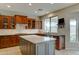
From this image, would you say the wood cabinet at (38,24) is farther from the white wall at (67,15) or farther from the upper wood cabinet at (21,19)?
the upper wood cabinet at (21,19)

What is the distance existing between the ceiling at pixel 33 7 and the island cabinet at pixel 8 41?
2.29 feet

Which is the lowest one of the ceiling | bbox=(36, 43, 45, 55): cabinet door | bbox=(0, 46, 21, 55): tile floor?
bbox=(0, 46, 21, 55): tile floor

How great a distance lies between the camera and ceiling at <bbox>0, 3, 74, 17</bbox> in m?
2.45

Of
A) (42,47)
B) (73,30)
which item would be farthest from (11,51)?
(73,30)

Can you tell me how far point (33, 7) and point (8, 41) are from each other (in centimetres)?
112

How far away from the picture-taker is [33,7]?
2.58 meters

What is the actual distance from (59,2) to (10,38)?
153cm

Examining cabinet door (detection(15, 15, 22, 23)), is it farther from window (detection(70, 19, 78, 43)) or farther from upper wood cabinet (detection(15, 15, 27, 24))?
window (detection(70, 19, 78, 43))

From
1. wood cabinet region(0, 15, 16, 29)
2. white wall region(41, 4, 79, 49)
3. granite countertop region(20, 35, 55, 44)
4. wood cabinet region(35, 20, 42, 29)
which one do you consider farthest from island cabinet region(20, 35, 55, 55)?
wood cabinet region(0, 15, 16, 29)

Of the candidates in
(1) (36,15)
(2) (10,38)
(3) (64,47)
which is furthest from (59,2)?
(2) (10,38)

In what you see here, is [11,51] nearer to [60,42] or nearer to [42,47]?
[42,47]

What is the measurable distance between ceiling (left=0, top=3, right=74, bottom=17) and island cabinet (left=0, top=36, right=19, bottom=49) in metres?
0.70

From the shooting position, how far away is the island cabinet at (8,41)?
9.08ft

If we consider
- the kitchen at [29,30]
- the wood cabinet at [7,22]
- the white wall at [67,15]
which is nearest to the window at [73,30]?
the white wall at [67,15]
